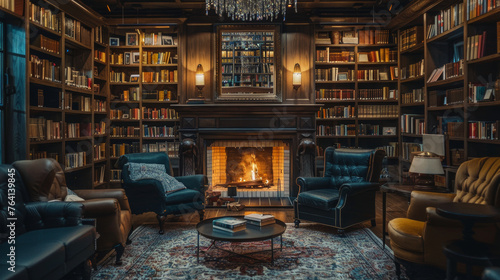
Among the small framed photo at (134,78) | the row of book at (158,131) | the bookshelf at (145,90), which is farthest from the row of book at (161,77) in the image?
the row of book at (158,131)

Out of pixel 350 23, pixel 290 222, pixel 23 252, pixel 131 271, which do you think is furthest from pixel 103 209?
pixel 350 23

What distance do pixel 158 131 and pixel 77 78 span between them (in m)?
1.68

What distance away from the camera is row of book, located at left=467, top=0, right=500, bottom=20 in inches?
157

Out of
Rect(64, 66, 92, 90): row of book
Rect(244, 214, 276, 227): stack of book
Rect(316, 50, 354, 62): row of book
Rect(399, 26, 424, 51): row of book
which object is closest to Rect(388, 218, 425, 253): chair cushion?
Rect(244, 214, 276, 227): stack of book

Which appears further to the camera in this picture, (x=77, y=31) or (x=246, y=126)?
(x=246, y=126)

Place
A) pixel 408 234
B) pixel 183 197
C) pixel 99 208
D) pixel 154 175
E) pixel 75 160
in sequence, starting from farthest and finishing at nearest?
pixel 75 160
pixel 154 175
pixel 183 197
pixel 99 208
pixel 408 234

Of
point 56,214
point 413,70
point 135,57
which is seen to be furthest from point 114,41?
point 413,70

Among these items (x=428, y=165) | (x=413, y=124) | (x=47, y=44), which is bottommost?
(x=428, y=165)

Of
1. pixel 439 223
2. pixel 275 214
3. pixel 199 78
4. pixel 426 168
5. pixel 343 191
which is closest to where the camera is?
pixel 439 223

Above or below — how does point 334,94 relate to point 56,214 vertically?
above

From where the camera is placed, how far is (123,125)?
6996mm

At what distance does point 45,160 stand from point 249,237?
1915mm

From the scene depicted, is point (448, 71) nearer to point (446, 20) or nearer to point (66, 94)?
point (446, 20)

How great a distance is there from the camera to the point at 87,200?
130 inches
